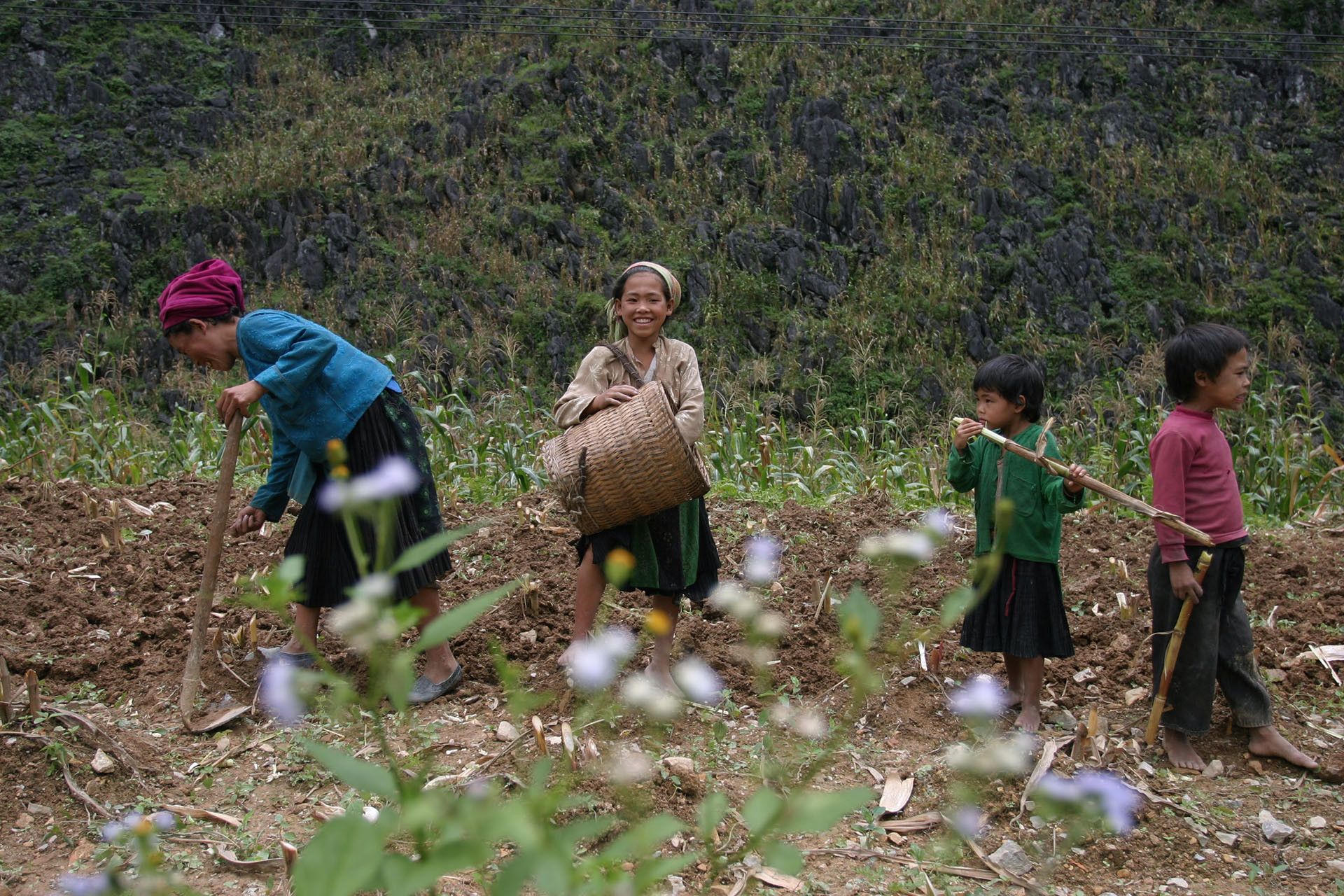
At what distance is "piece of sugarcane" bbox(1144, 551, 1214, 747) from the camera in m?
2.45

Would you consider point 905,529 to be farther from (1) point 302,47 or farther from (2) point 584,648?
(1) point 302,47

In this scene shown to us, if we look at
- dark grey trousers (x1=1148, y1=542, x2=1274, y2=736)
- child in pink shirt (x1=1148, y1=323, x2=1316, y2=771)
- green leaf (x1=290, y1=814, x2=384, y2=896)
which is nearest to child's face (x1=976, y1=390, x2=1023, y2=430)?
child in pink shirt (x1=1148, y1=323, x2=1316, y2=771)

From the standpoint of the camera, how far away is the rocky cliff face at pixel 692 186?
18.5 metres

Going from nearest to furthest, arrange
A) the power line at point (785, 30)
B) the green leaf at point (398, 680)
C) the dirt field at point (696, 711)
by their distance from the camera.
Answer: the green leaf at point (398, 680) → the dirt field at point (696, 711) → the power line at point (785, 30)

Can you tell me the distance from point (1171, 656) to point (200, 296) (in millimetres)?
2760

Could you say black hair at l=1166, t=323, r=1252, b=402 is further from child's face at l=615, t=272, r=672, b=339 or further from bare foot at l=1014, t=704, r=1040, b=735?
child's face at l=615, t=272, r=672, b=339

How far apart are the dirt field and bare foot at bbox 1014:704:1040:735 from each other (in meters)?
0.07

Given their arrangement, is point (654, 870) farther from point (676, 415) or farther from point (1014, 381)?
point (1014, 381)

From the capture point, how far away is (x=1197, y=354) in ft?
8.13

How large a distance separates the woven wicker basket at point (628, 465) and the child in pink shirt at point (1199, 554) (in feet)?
4.00

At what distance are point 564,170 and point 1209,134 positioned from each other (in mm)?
14945

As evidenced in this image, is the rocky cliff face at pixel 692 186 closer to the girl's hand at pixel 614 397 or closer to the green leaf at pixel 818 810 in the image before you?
the girl's hand at pixel 614 397

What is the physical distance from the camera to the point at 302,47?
24031mm

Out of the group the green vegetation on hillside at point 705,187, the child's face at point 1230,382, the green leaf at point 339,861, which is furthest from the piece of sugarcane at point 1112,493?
the green vegetation on hillside at point 705,187
